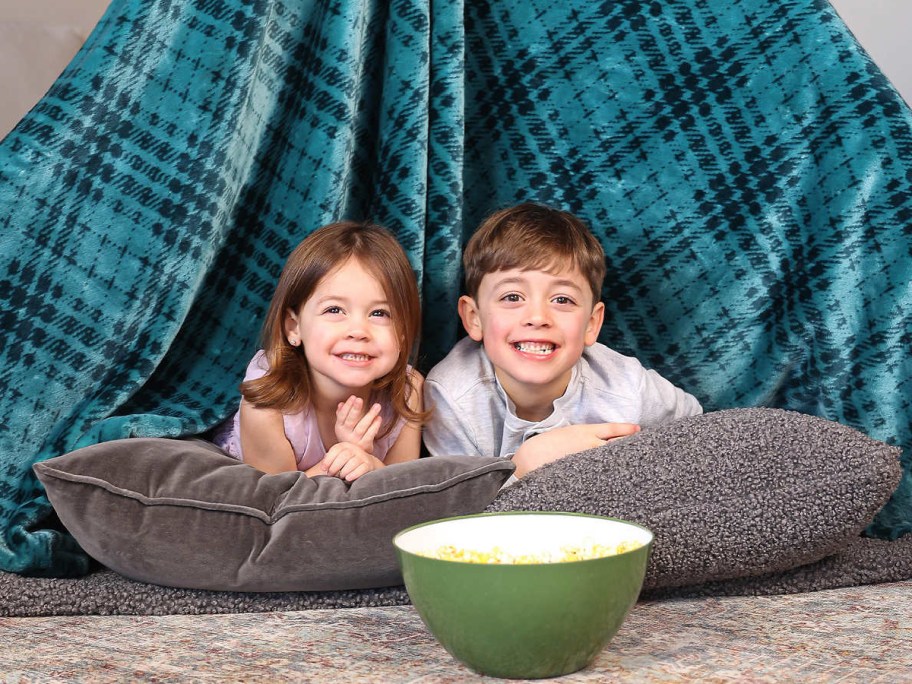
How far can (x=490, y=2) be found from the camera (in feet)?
4.62

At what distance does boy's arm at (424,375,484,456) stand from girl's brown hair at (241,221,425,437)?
4 cm

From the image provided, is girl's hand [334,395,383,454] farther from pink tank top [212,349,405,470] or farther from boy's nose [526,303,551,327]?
boy's nose [526,303,551,327]

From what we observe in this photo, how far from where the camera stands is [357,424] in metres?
1.28

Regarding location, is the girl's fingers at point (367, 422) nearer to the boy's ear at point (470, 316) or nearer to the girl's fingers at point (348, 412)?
the girl's fingers at point (348, 412)

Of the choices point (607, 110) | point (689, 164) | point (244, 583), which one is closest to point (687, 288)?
point (689, 164)

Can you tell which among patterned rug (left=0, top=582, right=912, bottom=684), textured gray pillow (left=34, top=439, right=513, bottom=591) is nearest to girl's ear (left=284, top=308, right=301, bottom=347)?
textured gray pillow (left=34, top=439, right=513, bottom=591)

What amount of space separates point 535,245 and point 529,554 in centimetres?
57

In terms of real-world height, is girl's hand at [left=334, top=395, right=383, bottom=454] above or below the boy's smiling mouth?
below

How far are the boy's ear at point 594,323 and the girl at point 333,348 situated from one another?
231 mm

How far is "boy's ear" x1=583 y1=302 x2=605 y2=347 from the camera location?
132cm

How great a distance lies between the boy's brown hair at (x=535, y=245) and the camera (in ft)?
4.15

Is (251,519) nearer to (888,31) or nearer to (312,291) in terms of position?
(312,291)

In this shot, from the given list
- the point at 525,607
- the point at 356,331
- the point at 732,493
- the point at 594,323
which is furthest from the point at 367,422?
the point at 525,607

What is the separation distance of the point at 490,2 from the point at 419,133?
0.83 ft
